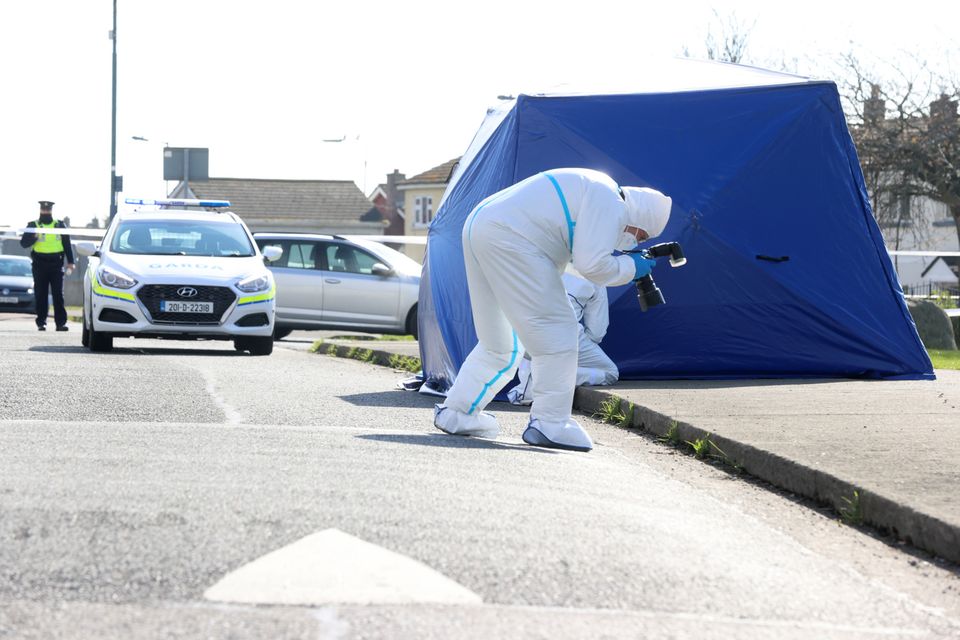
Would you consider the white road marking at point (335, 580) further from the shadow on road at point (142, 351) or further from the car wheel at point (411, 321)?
the car wheel at point (411, 321)

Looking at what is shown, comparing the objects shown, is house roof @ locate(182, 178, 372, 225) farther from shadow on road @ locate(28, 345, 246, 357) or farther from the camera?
the camera

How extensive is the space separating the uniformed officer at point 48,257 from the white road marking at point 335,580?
52.5 feet

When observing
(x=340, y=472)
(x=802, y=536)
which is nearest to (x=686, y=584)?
(x=802, y=536)

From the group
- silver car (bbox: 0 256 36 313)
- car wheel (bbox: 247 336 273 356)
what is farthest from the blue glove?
silver car (bbox: 0 256 36 313)

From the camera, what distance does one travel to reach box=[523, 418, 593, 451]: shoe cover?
7.75 meters

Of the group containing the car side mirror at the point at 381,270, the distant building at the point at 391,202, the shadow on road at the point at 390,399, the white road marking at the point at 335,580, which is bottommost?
the distant building at the point at 391,202

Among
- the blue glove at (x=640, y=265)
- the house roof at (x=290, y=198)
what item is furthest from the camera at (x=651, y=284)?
the house roof at (x=290, y=198)

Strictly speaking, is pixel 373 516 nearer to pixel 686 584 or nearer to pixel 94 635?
pixel 686 584

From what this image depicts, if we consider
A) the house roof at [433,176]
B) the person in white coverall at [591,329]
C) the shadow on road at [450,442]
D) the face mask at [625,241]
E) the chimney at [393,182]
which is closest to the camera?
the shadow on road at [450,442]

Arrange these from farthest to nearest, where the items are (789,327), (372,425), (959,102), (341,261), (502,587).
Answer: (959,102) → (341,261) → (789,327) → (372,425) → (502,587)

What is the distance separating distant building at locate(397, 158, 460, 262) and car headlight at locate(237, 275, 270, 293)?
54.9 meters

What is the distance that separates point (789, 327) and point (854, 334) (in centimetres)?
53

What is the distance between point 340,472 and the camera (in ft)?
20.1

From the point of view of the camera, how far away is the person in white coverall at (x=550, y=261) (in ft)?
25.3
